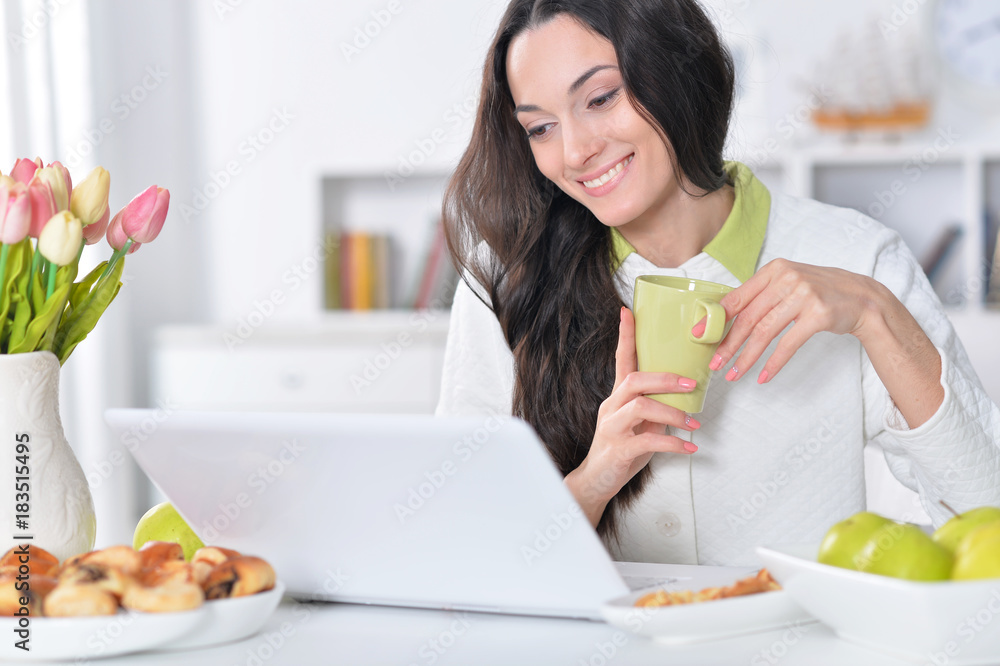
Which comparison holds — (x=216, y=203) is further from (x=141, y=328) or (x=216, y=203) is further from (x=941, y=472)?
(x=941, y=472)

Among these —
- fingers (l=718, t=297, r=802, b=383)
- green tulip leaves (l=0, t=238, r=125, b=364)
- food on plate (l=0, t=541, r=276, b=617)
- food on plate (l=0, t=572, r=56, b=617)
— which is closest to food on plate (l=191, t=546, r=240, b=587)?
food on plate (l=0, t=541, r=276, b=617)

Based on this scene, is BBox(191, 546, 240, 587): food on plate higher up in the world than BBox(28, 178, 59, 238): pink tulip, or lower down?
lower down

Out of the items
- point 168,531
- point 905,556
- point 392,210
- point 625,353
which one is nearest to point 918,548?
point 905,556

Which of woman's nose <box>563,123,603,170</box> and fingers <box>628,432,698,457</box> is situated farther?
woman's nose <box>563,123,603,170</box>

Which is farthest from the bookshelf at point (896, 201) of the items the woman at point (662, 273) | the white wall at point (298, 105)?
the woman at point (662, 273)

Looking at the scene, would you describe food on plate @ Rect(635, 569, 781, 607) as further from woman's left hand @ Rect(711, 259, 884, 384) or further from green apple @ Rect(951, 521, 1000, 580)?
woman's left hand @ Rect(711, 259, 884, 384)

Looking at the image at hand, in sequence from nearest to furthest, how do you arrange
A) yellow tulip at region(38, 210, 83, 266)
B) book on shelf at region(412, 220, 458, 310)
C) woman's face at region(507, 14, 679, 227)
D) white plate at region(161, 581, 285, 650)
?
white plate at region(161, 581, 285, 650), yellow tulip at region(38, 210, 83, 266), woman's face at region(507, 14, 679, 227), book on shelf at region(412, 220, 458, 310)

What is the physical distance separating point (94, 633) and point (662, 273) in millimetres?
886

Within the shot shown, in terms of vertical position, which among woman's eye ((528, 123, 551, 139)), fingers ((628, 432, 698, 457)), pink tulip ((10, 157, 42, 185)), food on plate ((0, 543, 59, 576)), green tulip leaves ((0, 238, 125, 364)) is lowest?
food on plate ((0, 543, 59, 576))

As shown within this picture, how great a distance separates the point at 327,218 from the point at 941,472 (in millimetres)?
2537

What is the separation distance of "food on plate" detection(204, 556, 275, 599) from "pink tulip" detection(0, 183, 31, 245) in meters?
0.33

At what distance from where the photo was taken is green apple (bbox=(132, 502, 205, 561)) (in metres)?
0.87

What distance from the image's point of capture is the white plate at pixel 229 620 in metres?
0.66

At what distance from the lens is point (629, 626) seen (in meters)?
0.65
